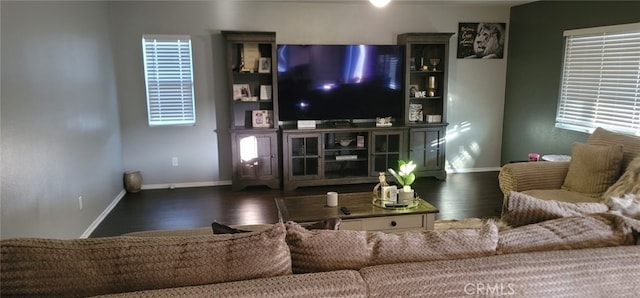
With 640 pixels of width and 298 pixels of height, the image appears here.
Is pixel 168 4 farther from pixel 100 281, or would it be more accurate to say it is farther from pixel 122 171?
pixel 100 281

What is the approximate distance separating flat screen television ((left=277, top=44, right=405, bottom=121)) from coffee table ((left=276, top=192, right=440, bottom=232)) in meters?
2.26

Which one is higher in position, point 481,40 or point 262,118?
point 481,40

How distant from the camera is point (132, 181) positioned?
5.19m

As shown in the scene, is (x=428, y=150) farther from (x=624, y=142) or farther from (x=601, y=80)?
(x=624, y=142)

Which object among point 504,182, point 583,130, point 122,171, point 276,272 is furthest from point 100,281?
point 583,130

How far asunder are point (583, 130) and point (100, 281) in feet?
16.2

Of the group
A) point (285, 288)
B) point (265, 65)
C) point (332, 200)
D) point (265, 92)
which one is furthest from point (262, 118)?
point (285, 288)

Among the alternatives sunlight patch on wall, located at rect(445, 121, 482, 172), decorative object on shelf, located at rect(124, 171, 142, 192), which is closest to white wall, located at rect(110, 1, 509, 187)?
decorative object on shelf, located at rect(124, 171, 142, 192)

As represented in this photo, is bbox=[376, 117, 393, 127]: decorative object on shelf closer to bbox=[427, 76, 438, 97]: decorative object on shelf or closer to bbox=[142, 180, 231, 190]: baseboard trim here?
bbox=[427, 76, 438, 97]: decorative object on shelf

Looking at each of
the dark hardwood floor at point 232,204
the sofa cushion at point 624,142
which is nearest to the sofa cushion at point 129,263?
the dark hardwood floor at point 232,204

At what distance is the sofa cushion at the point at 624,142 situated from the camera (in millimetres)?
3364

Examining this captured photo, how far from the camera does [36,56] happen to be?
10.00 feet

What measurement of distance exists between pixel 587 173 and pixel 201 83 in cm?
410
